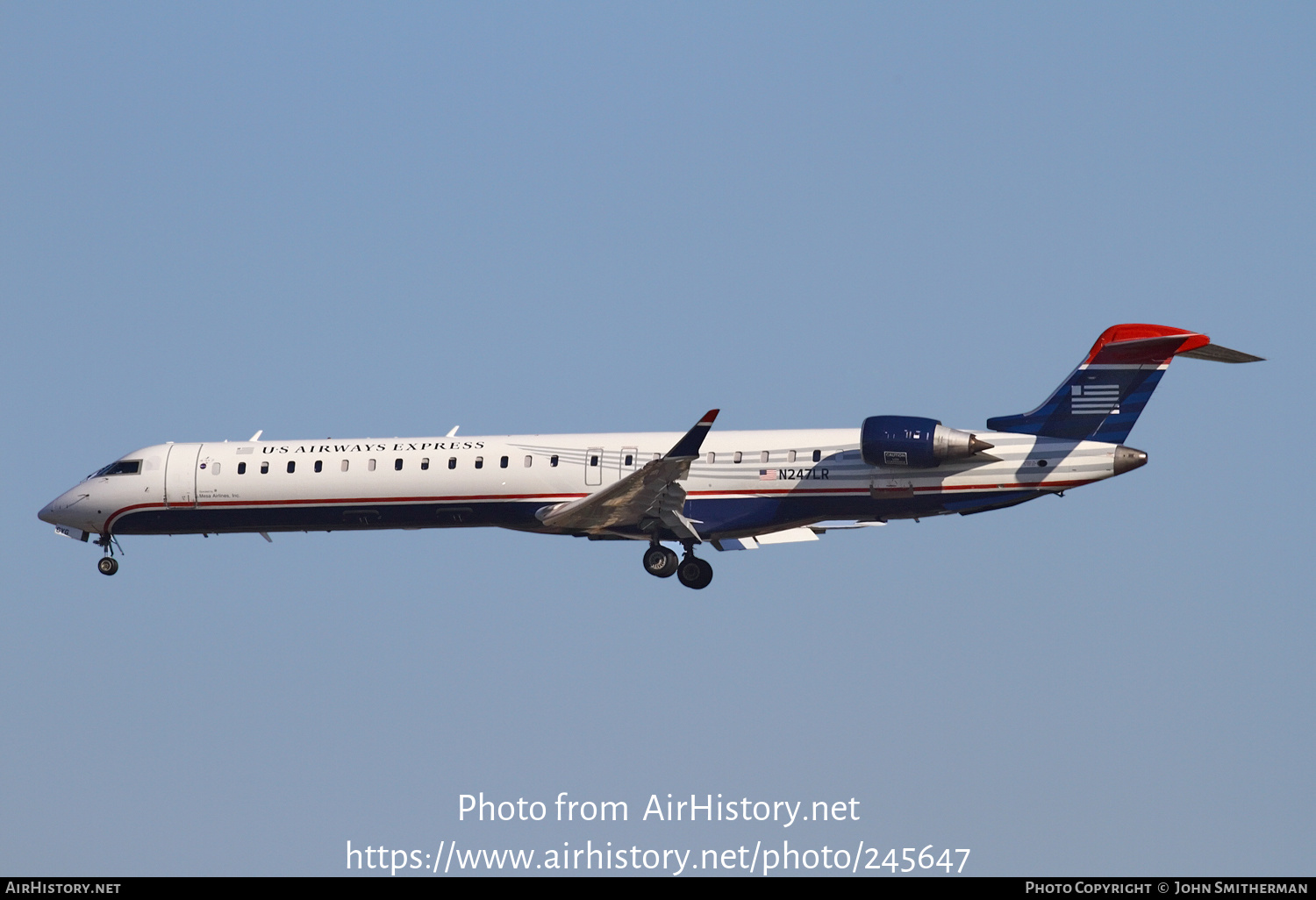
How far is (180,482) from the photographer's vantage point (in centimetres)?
3641

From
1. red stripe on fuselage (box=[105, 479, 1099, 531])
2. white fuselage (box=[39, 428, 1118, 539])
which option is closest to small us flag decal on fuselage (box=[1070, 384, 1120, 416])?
white fuselage (box=[39, 428, 1118, 539])

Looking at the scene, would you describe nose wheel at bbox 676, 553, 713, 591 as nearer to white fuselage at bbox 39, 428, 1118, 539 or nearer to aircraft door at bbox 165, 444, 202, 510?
white fuselage at bbox 39, 428, 1118, 539

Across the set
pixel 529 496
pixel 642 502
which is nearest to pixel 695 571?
pixel 642 502

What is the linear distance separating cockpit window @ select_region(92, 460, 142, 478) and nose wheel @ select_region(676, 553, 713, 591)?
11.3 m

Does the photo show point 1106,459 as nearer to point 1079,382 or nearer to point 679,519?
point 1079,382

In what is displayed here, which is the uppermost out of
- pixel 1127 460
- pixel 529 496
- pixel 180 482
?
pixel 180 482

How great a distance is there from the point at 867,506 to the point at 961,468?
186cm

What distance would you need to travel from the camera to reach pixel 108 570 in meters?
37.2

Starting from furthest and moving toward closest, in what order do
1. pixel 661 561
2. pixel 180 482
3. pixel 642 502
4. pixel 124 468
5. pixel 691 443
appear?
pixel 124 468 → pixel 180 482 → pixel 661 561 → pixel 642 502 → pixel 691 443

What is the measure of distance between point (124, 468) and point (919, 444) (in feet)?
53.0

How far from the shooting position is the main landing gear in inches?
1356

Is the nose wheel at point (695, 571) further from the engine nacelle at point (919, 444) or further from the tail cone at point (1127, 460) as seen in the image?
the tail cone at point (1127, 460)

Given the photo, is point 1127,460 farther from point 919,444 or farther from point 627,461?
point 627,461
